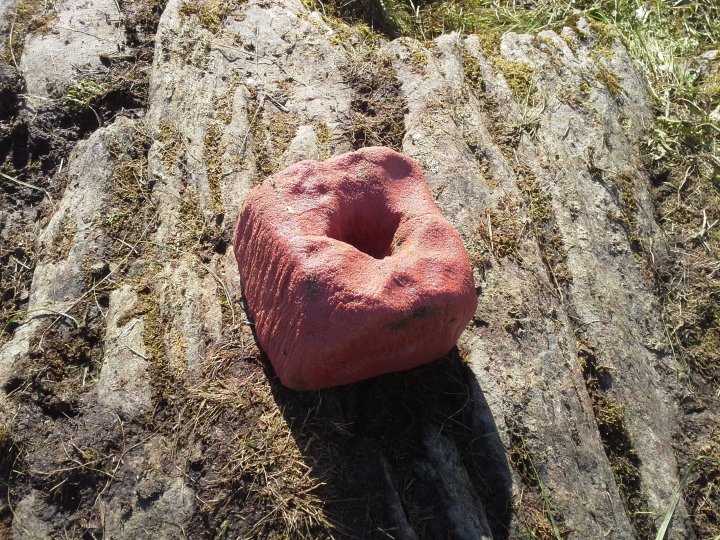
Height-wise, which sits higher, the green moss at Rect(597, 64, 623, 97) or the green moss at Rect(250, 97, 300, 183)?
the green moss at Rect(597, 64, 623, 97)

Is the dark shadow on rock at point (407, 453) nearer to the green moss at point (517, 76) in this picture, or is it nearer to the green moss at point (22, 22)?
the green moss at point (517, 76)

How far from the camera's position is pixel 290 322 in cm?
305

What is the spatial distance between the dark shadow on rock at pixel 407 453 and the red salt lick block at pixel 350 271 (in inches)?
7.3

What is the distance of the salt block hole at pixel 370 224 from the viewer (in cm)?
328

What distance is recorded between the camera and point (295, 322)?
3008 millimetres

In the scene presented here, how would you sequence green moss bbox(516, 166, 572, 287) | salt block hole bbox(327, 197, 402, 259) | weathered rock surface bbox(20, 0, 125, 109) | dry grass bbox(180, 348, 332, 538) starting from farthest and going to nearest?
1. weathered rock surface bbox(20, 0, 125, 109)
2. green moss bbox(516, 166, 572, 287)
3. salt block hole bbox(327, 197, 402, 259)
4. dry grass bbox(180, 348, 332, 538)

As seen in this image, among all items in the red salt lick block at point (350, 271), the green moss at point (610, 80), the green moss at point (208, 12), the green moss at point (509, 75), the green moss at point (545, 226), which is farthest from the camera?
the green moss at point (610, 80)

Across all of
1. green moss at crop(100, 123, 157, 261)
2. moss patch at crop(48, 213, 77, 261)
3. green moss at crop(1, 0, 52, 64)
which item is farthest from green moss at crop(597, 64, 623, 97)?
green moss at crop(1, 0, 52, 64)

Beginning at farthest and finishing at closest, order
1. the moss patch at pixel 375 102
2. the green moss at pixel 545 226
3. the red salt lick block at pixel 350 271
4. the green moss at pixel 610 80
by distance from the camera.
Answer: the green moss at pixel 610 80, the moss patch at pixel 375 102, the green moss at pixel 545 226, the red salt lick block at pixel 350 271

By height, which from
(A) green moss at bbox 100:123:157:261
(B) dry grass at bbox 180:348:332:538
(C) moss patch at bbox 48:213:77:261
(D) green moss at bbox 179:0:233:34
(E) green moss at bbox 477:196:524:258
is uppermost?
(D) green moss at bbox 179:0:233:34

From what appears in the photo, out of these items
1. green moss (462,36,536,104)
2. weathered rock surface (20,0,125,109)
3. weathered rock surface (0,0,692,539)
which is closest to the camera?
weathered rock surface (0,0,692,539)

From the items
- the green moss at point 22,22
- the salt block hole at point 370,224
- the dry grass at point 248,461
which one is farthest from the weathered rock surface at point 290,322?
the salt block hole at point 370,224

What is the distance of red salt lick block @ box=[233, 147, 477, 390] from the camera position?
2.87 meters

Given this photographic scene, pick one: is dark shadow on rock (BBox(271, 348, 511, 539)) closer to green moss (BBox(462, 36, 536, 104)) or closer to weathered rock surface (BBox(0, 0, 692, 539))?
weathered rock surface (BBox(0, 0, 692, 539))
